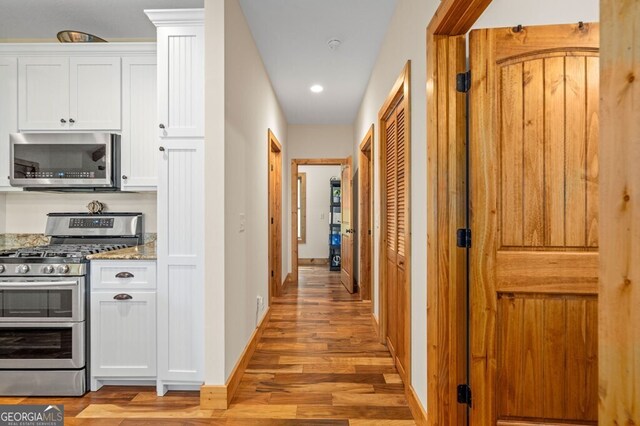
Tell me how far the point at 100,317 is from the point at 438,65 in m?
2.47

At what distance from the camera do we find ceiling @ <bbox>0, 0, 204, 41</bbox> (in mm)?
2502

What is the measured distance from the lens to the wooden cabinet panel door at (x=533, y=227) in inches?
63.2

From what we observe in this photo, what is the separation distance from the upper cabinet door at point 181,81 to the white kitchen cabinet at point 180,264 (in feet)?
0.35

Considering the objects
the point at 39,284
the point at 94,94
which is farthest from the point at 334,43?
the point at 39,284

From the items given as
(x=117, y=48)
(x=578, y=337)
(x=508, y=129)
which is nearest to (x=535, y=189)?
(x=508, y=129)

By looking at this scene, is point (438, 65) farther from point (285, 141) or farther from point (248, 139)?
point (285, 141)

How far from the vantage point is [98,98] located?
8.70ft

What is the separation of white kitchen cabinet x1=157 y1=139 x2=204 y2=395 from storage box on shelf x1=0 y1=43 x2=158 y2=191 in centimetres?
57

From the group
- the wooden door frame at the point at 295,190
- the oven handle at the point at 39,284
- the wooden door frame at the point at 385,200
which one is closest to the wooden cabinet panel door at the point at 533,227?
the wooden door frame at the point at 385,200

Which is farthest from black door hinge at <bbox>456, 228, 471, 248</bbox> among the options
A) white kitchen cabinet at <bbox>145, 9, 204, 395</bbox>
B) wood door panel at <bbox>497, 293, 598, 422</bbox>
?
white kitchen cabinet at <bbox>145, 9, 204, 395</bbox>

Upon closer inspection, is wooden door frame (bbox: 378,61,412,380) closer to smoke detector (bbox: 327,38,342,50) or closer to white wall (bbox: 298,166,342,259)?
smoke detector (bbox: 327,38,342,50)

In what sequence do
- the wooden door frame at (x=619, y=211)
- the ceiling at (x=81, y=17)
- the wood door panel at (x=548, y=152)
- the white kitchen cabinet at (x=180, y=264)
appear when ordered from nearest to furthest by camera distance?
the wooden door frame at (x=619, y=211) → the wood door panel at (x=548, y=152) → the white kitchen cabinet at (x=180, y=264) → the ceiling at (x=81, y=17)

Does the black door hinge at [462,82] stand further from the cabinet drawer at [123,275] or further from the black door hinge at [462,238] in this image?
the cabinet drawer at [123,275]

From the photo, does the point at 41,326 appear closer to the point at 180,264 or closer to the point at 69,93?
A: the point at 180,264
